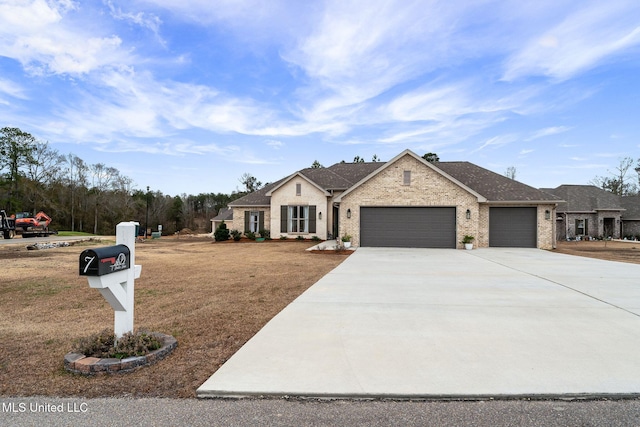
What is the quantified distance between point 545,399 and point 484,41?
15.2 m

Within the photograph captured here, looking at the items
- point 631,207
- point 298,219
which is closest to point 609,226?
point 631,207

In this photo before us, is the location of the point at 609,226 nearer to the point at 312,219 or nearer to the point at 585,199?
the point at 585,199

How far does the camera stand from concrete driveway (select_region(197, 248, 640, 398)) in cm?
314

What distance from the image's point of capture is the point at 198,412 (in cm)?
272

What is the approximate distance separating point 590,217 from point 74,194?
58.4m

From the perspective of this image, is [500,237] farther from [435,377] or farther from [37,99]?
[37,99]

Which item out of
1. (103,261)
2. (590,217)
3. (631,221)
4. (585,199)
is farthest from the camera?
(631,221)

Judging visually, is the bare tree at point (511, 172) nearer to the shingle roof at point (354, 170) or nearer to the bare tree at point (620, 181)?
the bare tree at point (620, 181)

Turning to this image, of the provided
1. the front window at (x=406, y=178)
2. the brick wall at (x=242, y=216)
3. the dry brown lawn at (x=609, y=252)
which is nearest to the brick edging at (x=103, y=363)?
the front window at (x=406, y=178)

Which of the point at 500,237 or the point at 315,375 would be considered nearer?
the point at 315,375

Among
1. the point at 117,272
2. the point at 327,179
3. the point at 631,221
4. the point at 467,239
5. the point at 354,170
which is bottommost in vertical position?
the point at 467,239

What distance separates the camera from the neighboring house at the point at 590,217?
27.5 meters

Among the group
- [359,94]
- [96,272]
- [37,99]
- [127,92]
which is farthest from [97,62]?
[96,272]

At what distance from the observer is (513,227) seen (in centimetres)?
1884
